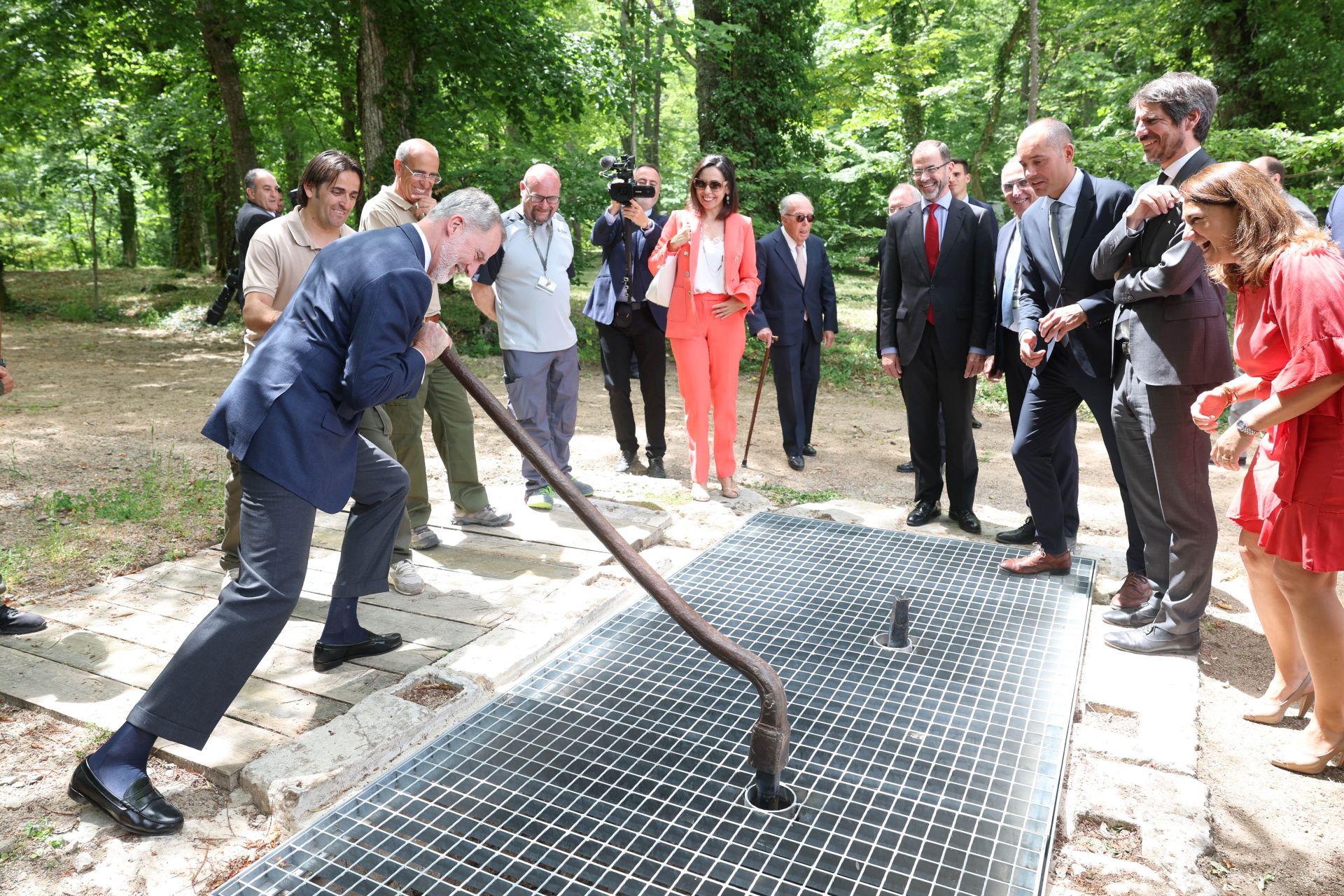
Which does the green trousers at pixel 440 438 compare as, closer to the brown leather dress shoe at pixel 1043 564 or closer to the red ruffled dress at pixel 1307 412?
the brown leather dress shoe at pixel 1043 564

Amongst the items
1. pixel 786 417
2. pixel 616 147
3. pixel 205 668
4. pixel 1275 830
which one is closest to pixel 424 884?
pixel 205 668

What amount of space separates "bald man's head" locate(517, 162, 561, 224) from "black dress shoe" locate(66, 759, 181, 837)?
339 centimetres

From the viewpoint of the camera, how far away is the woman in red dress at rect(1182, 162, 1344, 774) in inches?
99.1

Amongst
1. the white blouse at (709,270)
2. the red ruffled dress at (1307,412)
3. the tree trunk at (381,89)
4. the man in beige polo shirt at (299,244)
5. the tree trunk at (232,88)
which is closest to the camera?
the red ruffled dress at (1307,412)

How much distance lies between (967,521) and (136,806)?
Result: 4025 millimetres

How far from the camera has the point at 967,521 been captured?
4.94 m

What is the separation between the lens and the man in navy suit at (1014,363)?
4430mm

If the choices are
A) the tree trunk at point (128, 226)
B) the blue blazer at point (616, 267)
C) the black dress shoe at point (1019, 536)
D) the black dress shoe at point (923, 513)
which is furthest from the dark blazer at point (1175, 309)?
the tree trunk at point (128, 226)

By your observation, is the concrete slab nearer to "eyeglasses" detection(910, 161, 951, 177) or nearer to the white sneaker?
the white sneaker

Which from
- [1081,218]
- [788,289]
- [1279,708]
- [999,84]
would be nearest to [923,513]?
[1081,218]

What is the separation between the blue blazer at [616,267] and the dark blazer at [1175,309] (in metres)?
3.08

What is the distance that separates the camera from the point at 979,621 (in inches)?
143

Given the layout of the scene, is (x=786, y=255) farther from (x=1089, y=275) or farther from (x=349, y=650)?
(x=349, y=650)

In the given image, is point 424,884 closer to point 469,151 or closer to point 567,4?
point 469,151
